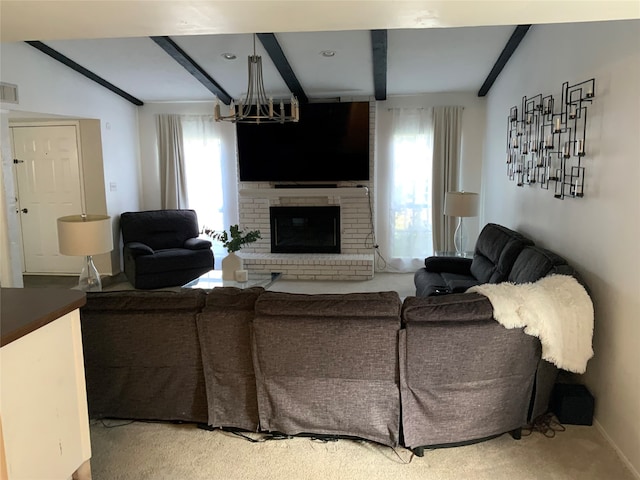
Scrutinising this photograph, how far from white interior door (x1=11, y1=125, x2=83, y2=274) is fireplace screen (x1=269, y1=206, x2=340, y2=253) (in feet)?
8.39

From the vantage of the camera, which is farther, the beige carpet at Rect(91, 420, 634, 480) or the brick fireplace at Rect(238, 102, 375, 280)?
the brick fireplace at Rect(238, 102, 375, 280)

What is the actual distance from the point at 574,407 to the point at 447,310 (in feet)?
3.39

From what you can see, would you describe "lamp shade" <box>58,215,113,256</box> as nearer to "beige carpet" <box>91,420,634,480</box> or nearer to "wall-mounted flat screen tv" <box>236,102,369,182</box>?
"beige carpet" <box>91,420,634,480</box>

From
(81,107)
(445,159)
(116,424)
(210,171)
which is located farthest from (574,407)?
(81,107)

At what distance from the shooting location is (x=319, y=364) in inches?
93.0

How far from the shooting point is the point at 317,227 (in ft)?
21.1

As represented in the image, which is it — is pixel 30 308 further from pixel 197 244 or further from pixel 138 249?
pixel 197 244

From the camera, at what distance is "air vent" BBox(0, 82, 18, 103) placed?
170 inches

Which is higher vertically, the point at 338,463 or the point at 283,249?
the point at 283,249

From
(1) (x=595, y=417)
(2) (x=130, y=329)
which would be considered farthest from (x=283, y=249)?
(1) (x=595, y=417)

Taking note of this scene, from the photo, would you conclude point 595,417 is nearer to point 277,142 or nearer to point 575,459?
point 575,459

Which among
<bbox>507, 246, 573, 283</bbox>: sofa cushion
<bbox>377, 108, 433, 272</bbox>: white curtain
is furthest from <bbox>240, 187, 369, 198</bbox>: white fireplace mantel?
<bbox>507, 246, 573, 283</bbox>: sofa cushion

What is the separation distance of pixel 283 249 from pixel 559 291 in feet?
14.3

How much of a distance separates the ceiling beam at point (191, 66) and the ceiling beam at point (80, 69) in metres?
1.16
